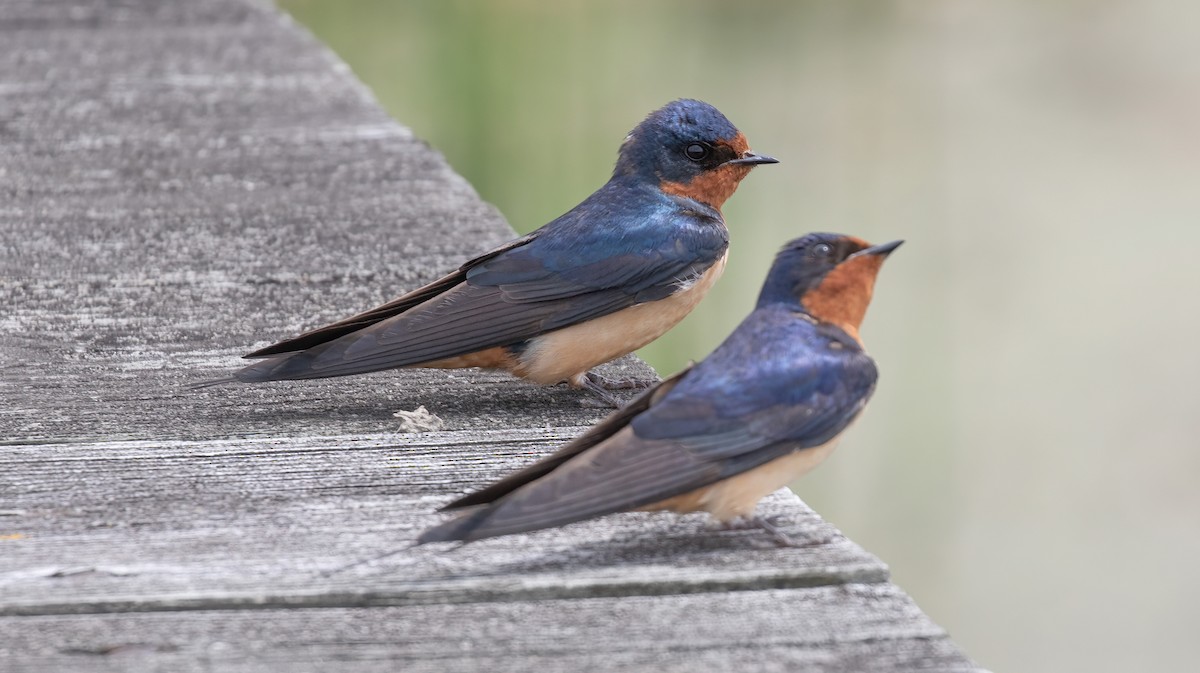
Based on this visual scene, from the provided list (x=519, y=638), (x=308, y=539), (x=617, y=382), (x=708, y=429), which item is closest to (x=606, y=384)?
(x=617, y=382)

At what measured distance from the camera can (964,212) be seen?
8.41 metres

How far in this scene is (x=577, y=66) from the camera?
7336 mm

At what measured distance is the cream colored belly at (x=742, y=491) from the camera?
2.05m

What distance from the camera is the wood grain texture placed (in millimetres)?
1708

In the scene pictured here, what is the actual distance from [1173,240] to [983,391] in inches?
63.8

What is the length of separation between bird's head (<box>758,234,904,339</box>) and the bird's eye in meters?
1.23

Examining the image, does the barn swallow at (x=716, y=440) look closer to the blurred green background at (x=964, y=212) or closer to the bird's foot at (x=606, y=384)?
the bird's foot at (x=606, y=384)

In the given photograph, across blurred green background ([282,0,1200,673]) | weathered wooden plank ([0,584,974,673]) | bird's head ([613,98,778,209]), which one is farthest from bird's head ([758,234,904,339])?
blurred green background ([282,0,1200,673])

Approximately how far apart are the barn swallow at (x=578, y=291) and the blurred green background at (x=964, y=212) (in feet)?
6.75

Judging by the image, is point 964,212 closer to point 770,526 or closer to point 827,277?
point 827,277

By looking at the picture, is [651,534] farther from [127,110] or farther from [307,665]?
[127,110]

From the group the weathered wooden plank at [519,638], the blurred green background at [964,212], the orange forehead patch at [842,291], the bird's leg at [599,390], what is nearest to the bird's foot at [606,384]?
the bird's leg at [599,390]

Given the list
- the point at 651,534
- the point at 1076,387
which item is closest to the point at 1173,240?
the point at 1076,387

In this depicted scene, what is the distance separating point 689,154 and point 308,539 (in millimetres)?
1825
